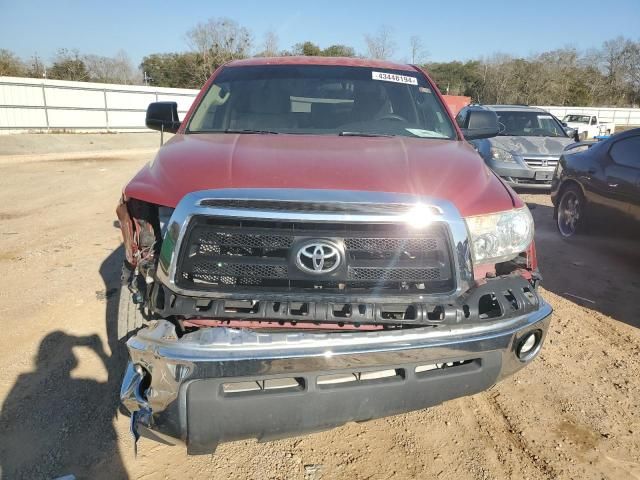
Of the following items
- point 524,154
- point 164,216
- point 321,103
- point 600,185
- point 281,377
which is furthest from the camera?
point 524,154

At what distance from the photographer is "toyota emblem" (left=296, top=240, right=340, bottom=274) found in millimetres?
2078

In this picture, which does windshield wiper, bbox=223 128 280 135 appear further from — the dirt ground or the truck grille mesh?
the dirt ground

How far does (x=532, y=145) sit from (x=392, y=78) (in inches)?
293

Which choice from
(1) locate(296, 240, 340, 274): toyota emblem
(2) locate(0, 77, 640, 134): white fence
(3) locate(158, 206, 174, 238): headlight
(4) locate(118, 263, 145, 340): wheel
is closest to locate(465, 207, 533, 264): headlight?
(1) locate(296, 240, 340, 274): toyota emblem

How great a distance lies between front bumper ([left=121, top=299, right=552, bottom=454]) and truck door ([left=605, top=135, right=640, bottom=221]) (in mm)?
4126

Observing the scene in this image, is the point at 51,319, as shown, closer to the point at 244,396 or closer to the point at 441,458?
the point at 244,396

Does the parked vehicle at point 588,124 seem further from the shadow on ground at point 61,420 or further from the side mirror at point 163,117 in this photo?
the shadow on ground at point 61,420

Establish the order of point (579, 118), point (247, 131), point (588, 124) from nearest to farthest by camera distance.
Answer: point (247, 131)
point (588, 124)
point (579, 118)

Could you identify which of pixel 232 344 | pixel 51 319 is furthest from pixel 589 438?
pixel 51 319

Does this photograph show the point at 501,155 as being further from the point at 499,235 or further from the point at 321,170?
the point at 321,170

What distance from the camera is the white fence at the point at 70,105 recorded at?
757 inches

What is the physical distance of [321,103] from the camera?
3.54 metres

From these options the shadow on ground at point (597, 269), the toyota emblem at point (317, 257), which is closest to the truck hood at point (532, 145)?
the shadow on ground at point (597, 269)

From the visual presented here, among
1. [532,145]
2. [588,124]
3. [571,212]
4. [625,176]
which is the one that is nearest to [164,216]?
[625,176]
